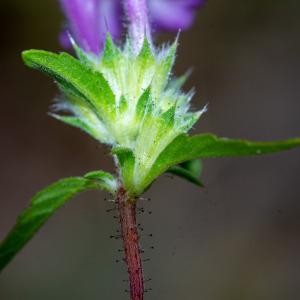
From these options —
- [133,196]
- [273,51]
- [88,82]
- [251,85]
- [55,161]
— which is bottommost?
[133,196]

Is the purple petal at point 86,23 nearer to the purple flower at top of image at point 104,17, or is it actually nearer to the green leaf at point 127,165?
the purple flower at top of image at point 104,17

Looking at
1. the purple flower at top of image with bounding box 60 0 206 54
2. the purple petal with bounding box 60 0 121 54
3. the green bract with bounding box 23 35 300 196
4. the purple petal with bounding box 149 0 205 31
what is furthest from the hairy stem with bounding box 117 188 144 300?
the purple petal with bounding box 149 0 205 31

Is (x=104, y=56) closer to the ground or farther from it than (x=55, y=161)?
closer to the ground

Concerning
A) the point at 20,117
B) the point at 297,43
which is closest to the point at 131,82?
the point at 20,117

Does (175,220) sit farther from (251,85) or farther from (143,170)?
(143,170)

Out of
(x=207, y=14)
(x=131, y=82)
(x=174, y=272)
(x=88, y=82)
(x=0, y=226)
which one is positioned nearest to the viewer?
(x=88, y=82)

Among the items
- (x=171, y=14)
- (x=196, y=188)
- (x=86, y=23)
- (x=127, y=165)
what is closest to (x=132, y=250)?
(x=127, y=165)

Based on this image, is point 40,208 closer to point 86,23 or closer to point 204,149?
point 204,149

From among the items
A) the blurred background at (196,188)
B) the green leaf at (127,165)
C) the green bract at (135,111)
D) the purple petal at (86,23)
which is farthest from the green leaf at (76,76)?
the blurred background at (196,188)
